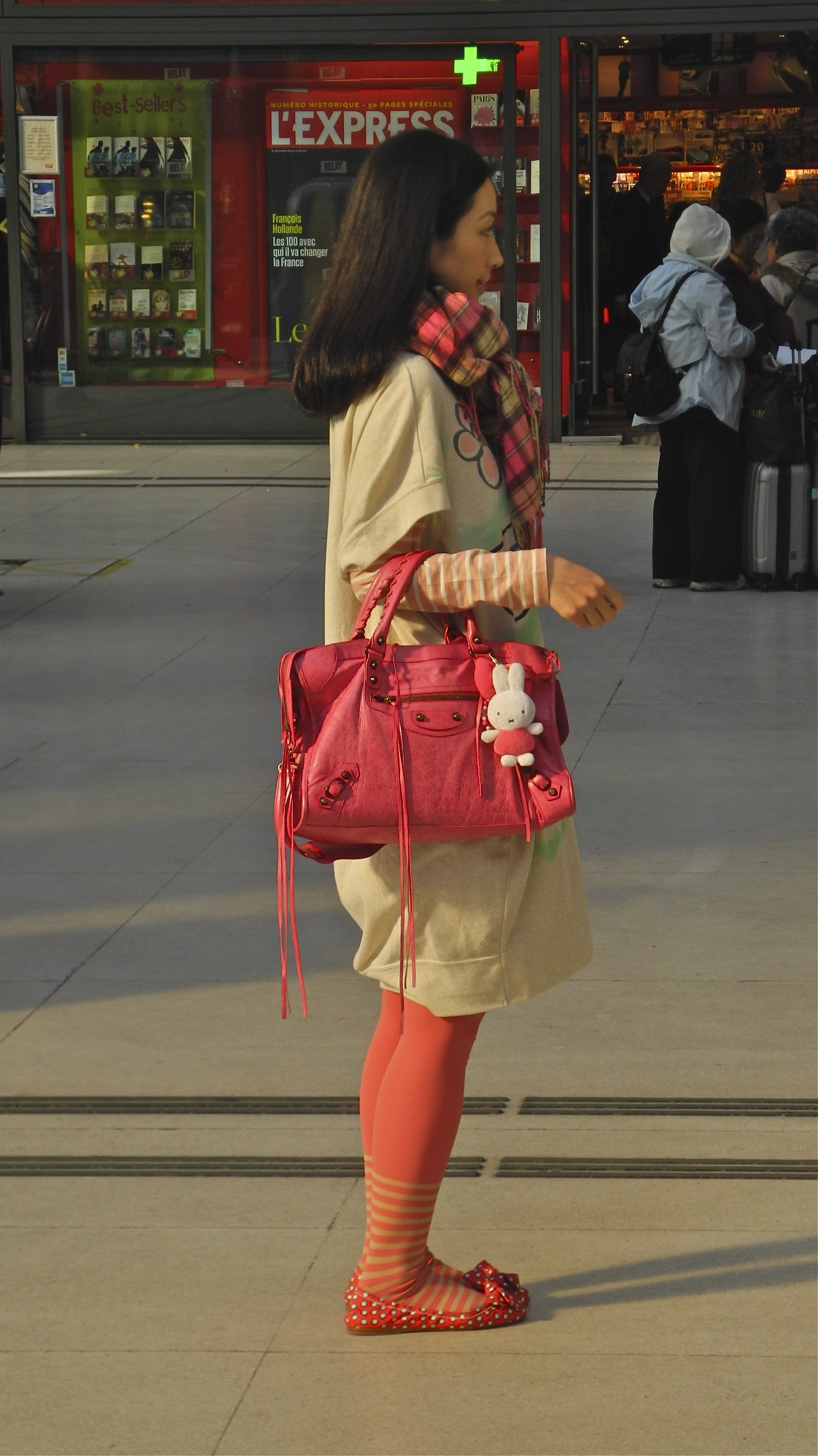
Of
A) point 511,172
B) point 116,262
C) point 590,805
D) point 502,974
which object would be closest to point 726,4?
point 511,172

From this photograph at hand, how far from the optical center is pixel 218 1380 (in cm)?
→ 304

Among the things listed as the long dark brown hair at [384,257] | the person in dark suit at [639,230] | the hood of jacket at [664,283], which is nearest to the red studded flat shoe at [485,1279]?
the long dark brown hair at [384,257]

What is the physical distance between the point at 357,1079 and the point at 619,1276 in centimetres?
101

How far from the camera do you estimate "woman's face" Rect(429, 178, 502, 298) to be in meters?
2.90

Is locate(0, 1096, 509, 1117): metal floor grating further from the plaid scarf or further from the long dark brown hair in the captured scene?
the long dark brown hair

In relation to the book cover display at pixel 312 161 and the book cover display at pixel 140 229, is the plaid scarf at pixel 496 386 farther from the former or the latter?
the book cover display at pixel 140 229

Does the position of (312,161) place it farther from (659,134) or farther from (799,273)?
(799,273)

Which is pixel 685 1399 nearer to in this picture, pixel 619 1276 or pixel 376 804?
pixel 619 1276

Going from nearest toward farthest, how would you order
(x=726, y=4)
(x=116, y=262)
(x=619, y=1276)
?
(x=619, y=1276)
(x=726, y=4)
(x=116, y=262)

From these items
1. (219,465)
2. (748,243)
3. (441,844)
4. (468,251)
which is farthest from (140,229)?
(441,844)

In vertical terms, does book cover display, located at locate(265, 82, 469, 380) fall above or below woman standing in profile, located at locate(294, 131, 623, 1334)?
above

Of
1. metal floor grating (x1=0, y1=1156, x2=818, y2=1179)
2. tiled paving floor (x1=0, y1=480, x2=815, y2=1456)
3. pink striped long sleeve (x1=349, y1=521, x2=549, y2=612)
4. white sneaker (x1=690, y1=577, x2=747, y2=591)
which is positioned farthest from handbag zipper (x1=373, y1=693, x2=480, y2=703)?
white sneaker (x1=690, y1=577, x2=747, y2=591)

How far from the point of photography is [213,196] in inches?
682

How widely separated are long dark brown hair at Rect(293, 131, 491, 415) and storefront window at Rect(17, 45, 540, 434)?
13878 mm
